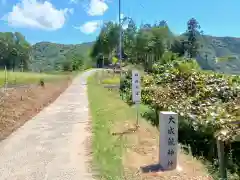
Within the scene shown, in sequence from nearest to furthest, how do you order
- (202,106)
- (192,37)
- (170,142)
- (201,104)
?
(170,142)
(202,106)
(201,104)
(192,37)

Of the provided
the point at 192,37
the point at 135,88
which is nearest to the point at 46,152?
the point at 135,88

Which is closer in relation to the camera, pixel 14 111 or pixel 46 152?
pixel 46 152

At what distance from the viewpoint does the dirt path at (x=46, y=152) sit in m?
6.42

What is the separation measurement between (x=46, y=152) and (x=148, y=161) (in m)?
2.21

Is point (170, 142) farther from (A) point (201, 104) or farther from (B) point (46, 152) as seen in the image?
(A) point (201, 104)

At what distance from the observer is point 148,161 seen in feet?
24.1

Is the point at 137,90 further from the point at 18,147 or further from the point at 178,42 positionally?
the point at 178,42

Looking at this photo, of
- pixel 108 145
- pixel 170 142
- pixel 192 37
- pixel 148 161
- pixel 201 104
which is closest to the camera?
pixel 170 142

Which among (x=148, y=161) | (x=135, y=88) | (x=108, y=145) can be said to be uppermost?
(x=135, y=88)

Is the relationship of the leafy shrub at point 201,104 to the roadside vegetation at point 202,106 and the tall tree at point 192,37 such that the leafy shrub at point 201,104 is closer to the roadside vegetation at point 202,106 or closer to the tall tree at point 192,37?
the roadside vegetation at point 202,106

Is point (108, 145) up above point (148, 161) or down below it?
above

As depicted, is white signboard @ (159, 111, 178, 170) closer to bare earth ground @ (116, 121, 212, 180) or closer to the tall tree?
bare earth ground @ (116, 121, 212, 180)

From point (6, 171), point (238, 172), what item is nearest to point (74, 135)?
point (6, 171)

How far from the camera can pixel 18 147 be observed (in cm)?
840
